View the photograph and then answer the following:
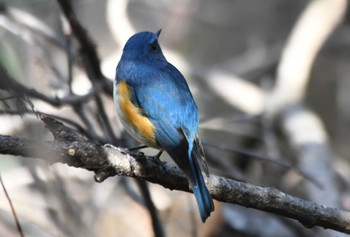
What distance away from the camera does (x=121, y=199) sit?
509 cm

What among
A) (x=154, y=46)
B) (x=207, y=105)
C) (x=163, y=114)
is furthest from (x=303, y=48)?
(x=163, y=114)

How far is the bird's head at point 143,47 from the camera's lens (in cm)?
359

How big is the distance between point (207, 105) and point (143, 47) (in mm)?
3103

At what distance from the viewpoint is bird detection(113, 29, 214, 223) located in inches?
107

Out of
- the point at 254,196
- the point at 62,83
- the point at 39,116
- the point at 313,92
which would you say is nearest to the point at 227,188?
the point at 254,196

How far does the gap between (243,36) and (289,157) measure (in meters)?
1.69

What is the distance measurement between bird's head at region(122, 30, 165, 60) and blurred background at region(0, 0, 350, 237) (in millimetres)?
244

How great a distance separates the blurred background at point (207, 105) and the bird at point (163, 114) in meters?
0.29

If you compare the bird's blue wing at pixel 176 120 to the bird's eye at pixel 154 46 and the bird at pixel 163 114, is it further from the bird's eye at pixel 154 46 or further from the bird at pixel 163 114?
the bird's eye at pixel 154 46

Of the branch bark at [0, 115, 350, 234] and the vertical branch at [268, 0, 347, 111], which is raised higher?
the vertical branch at [268, 0, 347, 111]

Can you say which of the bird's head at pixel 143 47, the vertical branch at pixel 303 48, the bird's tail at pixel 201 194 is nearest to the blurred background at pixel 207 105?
the vertical branch at pixel 303 48

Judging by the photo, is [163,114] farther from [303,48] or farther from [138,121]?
[303,48]

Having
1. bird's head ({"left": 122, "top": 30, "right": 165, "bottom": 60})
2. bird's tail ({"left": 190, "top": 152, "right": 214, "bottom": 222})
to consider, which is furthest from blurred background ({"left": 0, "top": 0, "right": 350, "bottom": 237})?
bird's tail ({"left": 190, "top": 152, "right": 214, "bottom": 222})

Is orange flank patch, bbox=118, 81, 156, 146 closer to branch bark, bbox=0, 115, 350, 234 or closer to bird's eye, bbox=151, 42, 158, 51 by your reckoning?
branch bark, bbox=0, 115, 350, 234
